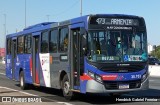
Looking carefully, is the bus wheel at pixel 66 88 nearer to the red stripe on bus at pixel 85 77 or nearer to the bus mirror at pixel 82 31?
the red stripe on bus at pixel 85 77

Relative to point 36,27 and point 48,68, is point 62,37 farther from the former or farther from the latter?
point 36,27

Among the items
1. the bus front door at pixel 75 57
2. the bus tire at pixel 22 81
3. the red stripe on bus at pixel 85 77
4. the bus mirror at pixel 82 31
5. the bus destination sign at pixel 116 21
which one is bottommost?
the bus tire at pixel 22 81

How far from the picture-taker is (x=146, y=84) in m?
13.8

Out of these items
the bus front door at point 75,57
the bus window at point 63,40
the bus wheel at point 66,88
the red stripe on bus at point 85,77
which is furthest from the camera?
the bus window at point 63,40

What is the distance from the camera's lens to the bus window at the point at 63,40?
49.3ft

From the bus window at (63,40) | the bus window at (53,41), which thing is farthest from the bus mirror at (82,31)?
the bus window at (53,41)

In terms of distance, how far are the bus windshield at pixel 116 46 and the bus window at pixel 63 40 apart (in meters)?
1.99

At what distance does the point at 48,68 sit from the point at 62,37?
219cm

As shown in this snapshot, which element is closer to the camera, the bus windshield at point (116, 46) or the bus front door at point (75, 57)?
the bus windshield at point (116, 46)

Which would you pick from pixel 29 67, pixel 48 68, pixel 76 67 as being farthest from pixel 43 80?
pixel 76 67

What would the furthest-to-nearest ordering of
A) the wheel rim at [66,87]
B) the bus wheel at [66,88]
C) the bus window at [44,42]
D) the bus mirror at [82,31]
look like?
the bus window at [44,42], the wheel rim at [66,87], the bus wheel at [66,88], the bus mirror at [82,31]

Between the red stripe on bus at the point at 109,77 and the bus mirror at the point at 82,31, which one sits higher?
the bus mirror at the point at 82,31

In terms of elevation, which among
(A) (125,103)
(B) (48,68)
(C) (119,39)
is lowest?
(A) (125,103)

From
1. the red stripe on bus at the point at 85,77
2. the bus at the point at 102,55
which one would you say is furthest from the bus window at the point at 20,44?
the red stripe on bus at the point at 85,77
